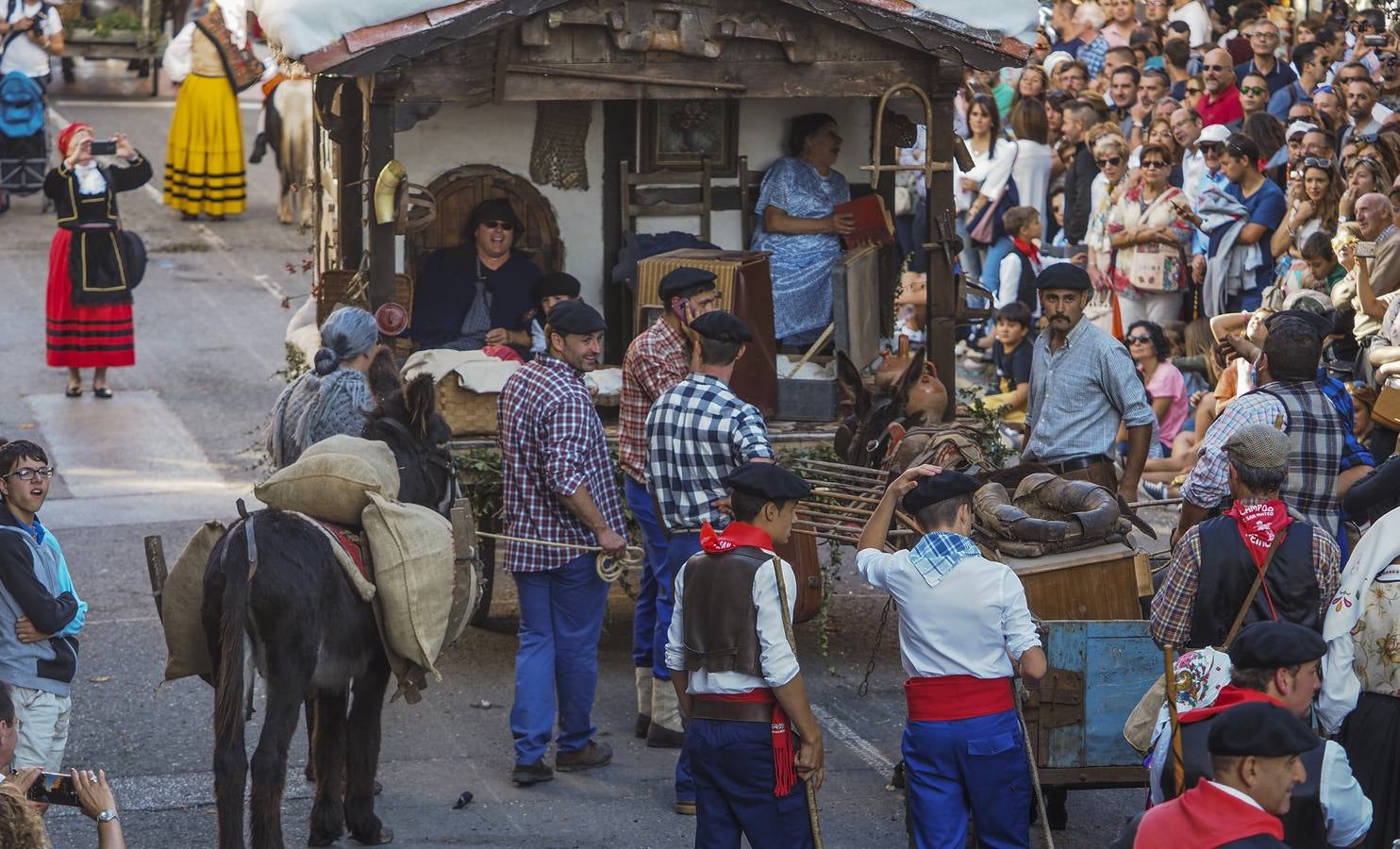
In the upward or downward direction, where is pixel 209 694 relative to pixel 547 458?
downward

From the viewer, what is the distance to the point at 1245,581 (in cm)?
597

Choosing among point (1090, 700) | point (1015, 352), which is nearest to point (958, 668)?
point (1090, 700)

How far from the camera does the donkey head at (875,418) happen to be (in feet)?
28.8

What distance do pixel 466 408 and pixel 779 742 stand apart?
13.3ft

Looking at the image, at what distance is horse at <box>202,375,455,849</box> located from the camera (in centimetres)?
634

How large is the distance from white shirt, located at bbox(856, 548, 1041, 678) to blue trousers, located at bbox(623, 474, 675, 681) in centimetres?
231

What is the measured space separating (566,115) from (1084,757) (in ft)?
17.7

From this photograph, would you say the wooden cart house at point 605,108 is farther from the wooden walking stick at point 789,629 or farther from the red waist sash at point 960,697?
the red waist sash at point 960,697

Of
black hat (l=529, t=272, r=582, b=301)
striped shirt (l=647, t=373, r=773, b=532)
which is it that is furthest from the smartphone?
black hat (l=529, t=272, r=582, b=301)

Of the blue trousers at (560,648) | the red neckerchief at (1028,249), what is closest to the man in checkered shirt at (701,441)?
the blue trousers at (560,648)

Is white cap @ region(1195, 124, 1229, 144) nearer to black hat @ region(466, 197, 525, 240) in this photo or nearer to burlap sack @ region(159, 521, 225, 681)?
black hat @ region(466, 197, 525, 240)

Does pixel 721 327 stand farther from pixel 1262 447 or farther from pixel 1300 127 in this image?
pixel 1300 127

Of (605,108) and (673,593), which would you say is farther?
(605,108)

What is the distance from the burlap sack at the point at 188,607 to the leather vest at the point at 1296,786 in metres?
3.50
